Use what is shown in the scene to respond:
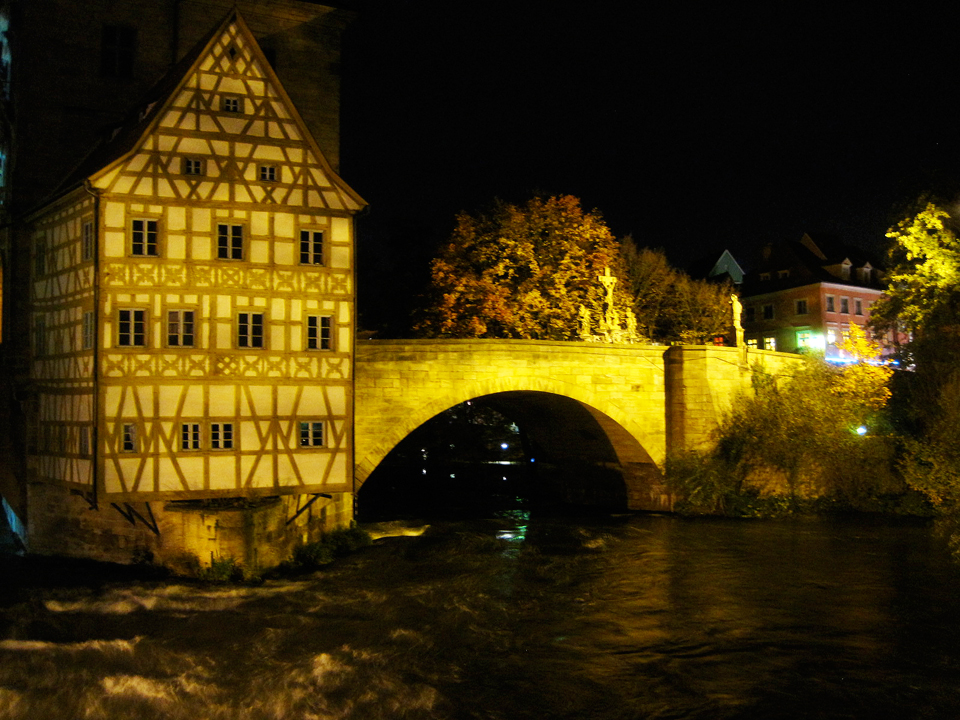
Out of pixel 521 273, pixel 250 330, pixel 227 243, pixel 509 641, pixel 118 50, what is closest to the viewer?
pixel 509 641

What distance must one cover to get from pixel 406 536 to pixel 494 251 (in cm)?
1236

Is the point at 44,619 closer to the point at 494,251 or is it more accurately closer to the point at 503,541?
the point at 503,541

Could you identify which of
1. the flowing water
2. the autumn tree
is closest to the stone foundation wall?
the flowing water

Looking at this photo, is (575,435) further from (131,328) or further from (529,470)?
(131,328)

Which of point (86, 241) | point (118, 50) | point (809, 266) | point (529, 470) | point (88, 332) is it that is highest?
point (118, 50)

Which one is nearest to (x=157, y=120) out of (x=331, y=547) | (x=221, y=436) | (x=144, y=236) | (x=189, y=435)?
(x=144, y=236)

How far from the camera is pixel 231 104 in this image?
20.2 m

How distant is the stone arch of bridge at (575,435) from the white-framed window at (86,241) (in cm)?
838

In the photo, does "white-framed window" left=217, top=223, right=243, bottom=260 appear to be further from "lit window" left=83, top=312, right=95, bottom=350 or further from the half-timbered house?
"lit window" left=83, top=312, right=95, bottom=350

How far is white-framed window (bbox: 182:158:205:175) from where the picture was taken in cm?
1981

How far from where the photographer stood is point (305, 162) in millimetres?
20969

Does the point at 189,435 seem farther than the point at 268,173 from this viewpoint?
No

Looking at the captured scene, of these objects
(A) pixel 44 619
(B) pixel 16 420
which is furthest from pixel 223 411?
(B) pixel 16 420

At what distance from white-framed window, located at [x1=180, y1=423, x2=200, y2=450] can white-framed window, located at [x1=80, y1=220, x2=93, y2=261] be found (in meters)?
4.10
